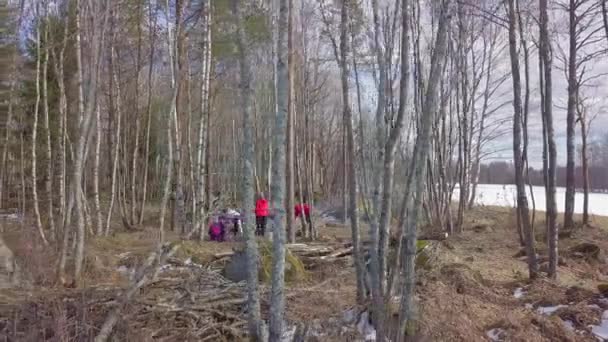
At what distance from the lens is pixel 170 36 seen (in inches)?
447

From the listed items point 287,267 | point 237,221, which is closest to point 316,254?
point 287,267

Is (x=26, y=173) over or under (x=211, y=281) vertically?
over

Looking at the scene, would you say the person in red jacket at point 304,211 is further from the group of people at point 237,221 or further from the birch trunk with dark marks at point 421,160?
the birch trunk with dark marks at point 421,160

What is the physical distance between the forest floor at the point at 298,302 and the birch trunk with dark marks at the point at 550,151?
60 centimetres

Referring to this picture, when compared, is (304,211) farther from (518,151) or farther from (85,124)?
(85,124)

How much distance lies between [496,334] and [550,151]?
5.28 m

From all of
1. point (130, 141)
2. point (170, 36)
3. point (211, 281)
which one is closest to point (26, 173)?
point (130, 141)

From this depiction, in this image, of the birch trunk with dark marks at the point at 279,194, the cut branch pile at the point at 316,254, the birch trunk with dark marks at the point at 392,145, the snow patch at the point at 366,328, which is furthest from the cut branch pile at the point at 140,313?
the cut branch pile at the point at 316,254

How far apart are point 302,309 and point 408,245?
2.19m

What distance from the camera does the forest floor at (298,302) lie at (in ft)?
16.3

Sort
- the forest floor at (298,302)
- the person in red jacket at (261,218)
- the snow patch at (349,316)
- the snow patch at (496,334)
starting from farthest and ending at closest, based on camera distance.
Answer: the person in red jacket at (261,218) < the snow patch at (496,334) < the snow patch at (349,316) < the forest floor at (298,302)

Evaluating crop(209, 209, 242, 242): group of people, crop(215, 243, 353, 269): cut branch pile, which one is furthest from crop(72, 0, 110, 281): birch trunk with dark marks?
crop(209, 209, 242, 242): group of people

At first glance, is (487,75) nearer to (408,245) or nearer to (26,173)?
(408,245)

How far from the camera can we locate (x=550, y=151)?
9805 millimetres
